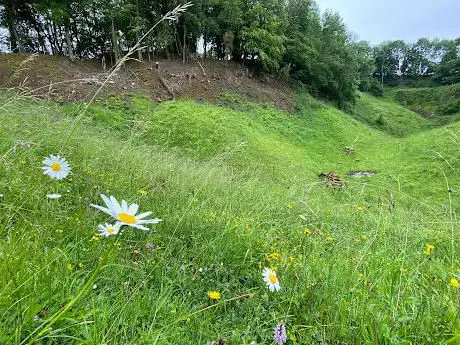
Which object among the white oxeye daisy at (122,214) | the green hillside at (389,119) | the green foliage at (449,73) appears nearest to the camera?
the white oxeye daisy at (122,214)

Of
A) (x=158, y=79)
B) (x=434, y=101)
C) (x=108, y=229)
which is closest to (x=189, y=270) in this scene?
(x=108, y=229)

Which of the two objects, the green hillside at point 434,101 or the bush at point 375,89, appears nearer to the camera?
the green hillside at point 434,101

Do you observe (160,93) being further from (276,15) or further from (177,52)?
(276,15)

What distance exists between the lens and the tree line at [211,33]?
16.2 metres

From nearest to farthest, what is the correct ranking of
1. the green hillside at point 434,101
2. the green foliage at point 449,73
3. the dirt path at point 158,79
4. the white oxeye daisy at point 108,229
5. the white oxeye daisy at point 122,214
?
the white oxeye daisy at point 122,214, the white oxeye daisy at point 108,229, the dirt path at point 158,79, the green hillside at point 434,101, the green foliage at point 449,73

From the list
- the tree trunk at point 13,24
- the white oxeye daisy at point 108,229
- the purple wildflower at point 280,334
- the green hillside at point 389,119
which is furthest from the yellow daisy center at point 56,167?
the green hillside at point 389,119

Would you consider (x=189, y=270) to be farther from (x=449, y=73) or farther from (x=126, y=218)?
(x=449, y=73)

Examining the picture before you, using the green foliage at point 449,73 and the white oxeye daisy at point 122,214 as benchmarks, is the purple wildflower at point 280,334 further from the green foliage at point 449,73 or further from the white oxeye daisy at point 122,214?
the green foliage at point 449,73

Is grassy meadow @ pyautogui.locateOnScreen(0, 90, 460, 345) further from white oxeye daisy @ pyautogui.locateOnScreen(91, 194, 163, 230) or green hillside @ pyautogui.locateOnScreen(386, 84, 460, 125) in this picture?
green hillside @ pyautogui.locateOnScreen(386, 84, 460, 125)

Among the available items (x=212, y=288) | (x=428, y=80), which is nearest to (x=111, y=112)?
(x=212, y=288)

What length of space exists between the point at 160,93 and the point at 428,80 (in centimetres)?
6556

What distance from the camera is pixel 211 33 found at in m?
21.8

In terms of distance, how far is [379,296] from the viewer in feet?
5.07

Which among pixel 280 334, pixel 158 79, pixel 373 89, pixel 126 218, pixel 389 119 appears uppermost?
pixel 126 218
